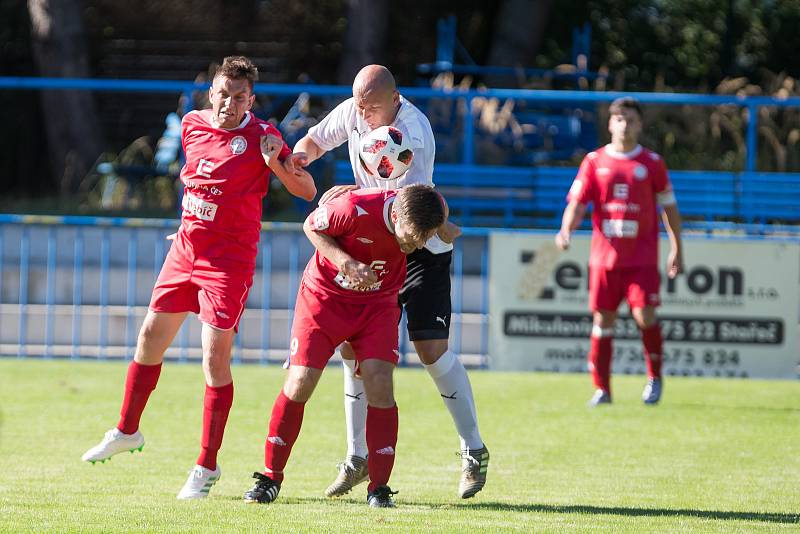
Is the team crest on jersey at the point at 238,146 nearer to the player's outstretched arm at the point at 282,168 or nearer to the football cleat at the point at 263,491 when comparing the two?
the player's outstretched arm at the point at 282,168

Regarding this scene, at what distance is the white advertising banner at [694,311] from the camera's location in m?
12.2

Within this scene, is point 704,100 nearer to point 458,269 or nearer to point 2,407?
point 458,269

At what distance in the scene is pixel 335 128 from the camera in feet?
21.9

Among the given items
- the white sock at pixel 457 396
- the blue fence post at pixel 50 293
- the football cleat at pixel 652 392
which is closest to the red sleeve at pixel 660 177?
the football cleat at pixel 652 392

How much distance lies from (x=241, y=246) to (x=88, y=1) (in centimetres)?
1764

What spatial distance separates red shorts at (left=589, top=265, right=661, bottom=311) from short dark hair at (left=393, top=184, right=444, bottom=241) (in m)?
4.67

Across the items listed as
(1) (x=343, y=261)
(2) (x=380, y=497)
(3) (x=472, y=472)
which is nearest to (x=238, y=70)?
(1) (x=343, y=261)

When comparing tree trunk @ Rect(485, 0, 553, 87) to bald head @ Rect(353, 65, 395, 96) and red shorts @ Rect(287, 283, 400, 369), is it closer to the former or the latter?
bald head @ Rect(353, 65, 395, 96)

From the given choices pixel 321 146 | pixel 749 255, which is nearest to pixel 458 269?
pixel 749 255

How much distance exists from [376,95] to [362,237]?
2.55ft

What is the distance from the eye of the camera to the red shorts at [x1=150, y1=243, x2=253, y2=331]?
6.35m

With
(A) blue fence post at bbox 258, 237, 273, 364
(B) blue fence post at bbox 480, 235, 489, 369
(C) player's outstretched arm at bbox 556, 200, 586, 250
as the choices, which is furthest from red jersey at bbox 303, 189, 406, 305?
(A) blue fence post at bbox 258, 237, 273, 364

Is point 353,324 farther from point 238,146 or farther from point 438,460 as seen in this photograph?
point 438,460

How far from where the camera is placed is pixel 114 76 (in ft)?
75.7
